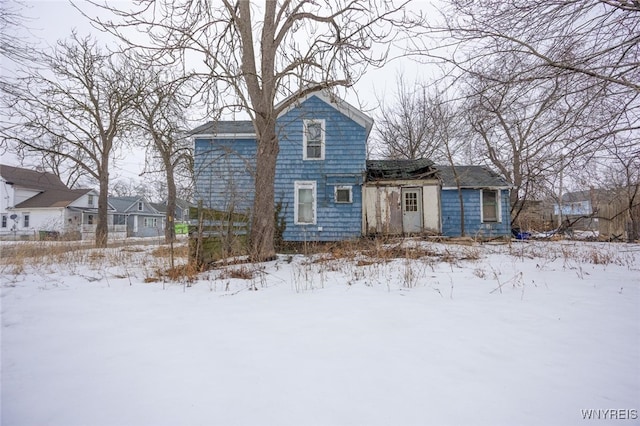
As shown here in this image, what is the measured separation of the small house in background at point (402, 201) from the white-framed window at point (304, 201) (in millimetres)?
2229

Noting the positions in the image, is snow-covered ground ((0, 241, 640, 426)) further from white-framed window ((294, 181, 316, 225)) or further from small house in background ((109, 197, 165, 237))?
small house in background ((109, 197, 165, 237))

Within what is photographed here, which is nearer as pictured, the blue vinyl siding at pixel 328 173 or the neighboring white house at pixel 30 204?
the blue vinyl siding at pixel 328 173

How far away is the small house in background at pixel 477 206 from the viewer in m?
13.2

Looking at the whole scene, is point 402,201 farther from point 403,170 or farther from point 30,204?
point 30,204

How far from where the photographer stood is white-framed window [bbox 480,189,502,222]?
43.6 ft

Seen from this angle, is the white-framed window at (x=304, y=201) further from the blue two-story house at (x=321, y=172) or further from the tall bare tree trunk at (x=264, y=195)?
the tall bare tree trunk at (x=264, y=195)

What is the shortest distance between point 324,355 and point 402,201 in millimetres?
10889

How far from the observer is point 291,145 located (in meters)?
11.9

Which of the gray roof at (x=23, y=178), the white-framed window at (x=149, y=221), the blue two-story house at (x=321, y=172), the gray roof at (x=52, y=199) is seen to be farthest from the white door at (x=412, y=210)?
the white-framed window at (x=149, y=221)

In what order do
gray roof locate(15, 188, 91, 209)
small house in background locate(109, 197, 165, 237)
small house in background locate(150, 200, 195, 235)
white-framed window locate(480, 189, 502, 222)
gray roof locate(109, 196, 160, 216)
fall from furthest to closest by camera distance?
small house in background locate(109, 197, 165, 237), gray roof locate(109, 196, 160, 216), gray roof locate(15, 188, 91, 209), white-framed window locate(480, 189, 502, 222), small house in background locate(150, 200, 195, 235)

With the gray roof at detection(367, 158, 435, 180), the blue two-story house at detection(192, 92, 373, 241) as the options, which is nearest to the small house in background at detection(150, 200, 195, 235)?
the blue two-story house at detection(192, 92, 373, 241)

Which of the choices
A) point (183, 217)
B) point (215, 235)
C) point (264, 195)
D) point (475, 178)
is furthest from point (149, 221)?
point (475, 178)

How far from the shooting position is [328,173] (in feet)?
38.9

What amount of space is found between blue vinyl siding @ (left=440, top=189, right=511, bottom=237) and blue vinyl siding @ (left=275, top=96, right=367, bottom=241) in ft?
15.7
